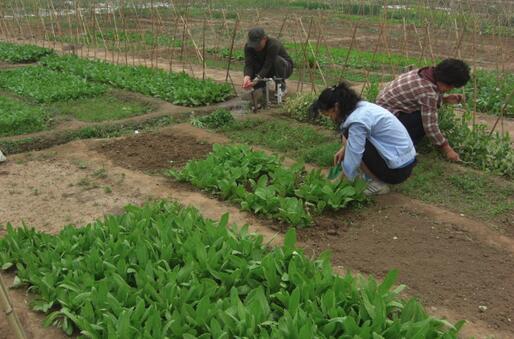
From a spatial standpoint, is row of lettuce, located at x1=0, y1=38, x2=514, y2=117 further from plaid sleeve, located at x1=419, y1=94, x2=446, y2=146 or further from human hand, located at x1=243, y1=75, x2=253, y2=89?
plaid sleeve, located at x1=419, y1=94, x2=446, y2=146

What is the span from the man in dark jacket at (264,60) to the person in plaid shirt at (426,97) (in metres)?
2.29

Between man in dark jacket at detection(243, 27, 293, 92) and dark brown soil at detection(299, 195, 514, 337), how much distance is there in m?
3.32

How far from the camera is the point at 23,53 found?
11172 mm

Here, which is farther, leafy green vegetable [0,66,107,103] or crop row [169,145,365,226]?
leafy green vegetable [0,66,107,103]

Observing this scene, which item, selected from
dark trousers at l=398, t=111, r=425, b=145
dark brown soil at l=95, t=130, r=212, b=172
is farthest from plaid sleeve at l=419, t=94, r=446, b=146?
dark brown soil at l=95, t=130, r=212, b=172

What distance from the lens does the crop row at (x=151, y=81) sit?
7763mm

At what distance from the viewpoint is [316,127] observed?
652cm

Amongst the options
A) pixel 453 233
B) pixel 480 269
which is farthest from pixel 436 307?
pixel 453 233

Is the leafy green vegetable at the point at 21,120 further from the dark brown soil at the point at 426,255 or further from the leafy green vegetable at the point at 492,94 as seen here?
the leafy green vegetable at the point at 492,94

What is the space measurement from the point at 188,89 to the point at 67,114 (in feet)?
5.60

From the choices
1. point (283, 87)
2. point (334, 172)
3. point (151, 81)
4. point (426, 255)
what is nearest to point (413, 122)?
point (334, 172)

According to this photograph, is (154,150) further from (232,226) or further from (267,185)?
(232,226)

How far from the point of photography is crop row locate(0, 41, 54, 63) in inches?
433

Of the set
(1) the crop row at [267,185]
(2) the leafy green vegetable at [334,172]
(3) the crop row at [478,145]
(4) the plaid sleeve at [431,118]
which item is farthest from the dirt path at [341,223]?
(3) the crop row at [478,145]
